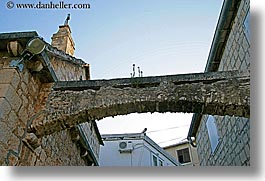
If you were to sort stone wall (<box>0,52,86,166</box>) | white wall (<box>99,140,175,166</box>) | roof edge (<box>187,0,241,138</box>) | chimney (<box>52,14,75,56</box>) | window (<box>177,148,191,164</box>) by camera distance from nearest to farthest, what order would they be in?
stone wall (<box>0,52,86,166</box>)
roof edge (<box>187,0,241,138</box>)
chimney (<box>52,14,75,56</box>)
white wall (<box>99,140,175,166</box>)
window (<box>177,148,191,164</box>)

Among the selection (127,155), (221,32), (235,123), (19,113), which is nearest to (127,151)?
(127,155)

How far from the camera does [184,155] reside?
8398 millimetres

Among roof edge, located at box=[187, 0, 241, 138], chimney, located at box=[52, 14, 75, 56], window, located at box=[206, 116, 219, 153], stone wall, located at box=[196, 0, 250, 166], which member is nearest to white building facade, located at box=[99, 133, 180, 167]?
window, located at box=[206, 116, 219, 153]

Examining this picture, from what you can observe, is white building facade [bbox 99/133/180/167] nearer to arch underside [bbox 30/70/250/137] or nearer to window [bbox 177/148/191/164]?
window [bbox 177/148/191/164]

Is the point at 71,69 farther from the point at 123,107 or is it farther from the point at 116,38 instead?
the point at 123,107

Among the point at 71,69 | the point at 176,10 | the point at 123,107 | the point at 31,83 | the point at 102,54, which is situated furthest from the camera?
the point at 71,69

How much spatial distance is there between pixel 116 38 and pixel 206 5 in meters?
0.66

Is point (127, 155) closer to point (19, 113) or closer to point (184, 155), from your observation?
point (184, 155)

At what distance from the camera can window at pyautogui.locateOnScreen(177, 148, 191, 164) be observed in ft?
27.3

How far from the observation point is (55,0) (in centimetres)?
198

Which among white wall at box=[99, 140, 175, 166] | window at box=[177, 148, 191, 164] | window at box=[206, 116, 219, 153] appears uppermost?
window at box=[177, 148, 191, 164]

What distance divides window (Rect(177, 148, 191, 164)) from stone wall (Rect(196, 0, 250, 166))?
196 inches

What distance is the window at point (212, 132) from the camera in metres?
3.26

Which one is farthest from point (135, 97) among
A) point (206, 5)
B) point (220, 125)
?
point (220, 125)
